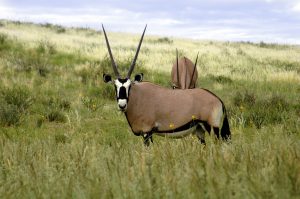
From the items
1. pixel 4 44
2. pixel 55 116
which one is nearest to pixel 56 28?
pixel 4 44

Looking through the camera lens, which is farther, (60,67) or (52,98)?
(60,67)

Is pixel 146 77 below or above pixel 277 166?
below

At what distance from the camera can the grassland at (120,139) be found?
9.20ft

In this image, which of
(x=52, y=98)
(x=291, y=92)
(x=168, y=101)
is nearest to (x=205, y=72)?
(x=291, y=92)

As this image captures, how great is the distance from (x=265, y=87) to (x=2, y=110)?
924 cm

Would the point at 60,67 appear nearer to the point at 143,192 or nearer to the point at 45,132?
the point at 45,132

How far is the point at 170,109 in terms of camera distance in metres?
6.03

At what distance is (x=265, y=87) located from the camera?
50.9 ft

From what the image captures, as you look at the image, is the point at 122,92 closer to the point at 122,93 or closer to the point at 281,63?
the point at 122,93

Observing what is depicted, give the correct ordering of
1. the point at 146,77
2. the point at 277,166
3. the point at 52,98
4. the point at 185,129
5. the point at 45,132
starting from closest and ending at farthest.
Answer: the point at 277,166
the point at 185,129
the point at 45,132
the point at 52,98
the point at 146,77

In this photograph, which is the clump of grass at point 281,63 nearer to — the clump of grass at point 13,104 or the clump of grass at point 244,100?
the clump of grass at point 244,100

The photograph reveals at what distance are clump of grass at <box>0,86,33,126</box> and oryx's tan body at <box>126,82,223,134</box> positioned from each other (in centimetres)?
402

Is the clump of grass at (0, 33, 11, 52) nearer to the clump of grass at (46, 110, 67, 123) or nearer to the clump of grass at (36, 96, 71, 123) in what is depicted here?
the clump of grass at (36, 96, 71, 123)

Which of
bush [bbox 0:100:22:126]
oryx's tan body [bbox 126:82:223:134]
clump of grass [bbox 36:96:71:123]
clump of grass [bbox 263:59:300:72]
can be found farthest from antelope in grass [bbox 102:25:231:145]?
clump of grass [bbox 263:59:300:72]
